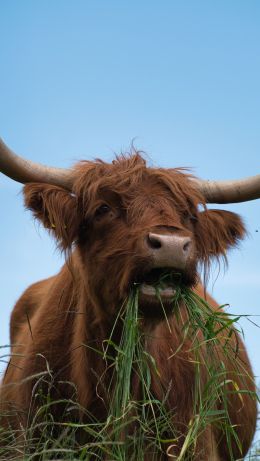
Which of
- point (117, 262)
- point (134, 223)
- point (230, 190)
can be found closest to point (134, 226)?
point (134, 223)

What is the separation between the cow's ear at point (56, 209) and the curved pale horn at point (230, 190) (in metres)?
1.10

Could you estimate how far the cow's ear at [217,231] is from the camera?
5980 millimetres

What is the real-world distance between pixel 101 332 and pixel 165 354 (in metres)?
0.50

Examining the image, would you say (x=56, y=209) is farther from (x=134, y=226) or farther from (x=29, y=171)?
(x=134, y=226)

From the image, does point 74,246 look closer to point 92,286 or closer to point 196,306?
point 92,286

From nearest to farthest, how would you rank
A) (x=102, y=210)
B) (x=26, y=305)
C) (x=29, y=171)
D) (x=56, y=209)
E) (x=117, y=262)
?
(x=117, y=262), (x=102, y=210), (x=56, y=209), (x=29, y=171), (x=26, y=305)

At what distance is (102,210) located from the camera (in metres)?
5.59

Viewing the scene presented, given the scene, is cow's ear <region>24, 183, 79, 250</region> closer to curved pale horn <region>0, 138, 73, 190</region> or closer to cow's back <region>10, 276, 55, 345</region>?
curved pale horn <region>0, 138, 73, 190</region>

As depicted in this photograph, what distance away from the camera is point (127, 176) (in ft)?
18.7

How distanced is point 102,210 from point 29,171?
0.84 metres

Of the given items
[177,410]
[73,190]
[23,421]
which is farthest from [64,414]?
[73,190]

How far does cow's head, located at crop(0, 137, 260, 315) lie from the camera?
5.04 m

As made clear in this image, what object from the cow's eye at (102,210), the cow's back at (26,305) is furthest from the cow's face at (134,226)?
the cow's back at (26,305)

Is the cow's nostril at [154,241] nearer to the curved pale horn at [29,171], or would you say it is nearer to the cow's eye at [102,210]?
the cow's eye at [102,210]
